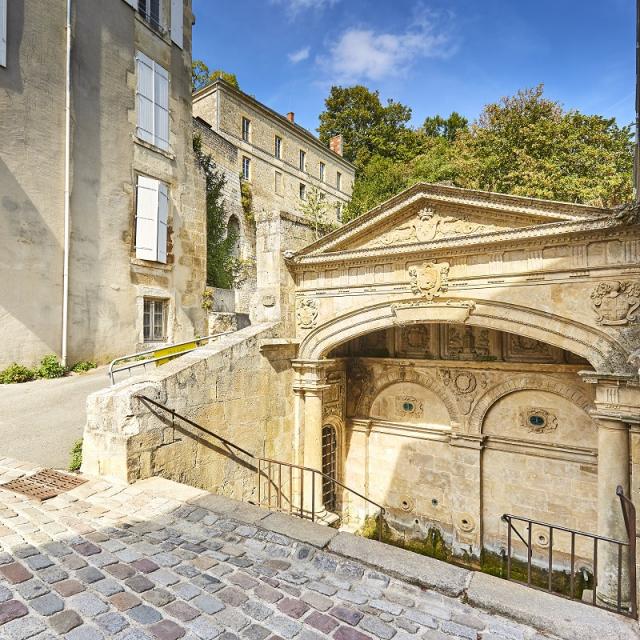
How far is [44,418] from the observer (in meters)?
6.56

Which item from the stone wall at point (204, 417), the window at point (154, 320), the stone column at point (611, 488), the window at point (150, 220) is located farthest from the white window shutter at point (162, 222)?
the stone column at point (611, 488)

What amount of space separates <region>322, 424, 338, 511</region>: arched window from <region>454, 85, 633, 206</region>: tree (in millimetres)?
10080

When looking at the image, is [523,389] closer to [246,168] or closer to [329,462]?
[329,462]

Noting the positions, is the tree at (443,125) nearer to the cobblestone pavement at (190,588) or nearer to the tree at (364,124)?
the tree at (364,124)

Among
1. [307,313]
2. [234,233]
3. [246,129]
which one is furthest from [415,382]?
[246,129]

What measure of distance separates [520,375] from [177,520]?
272 inches

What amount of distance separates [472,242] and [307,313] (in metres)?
3.34

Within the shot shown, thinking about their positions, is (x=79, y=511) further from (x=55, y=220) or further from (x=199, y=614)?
(x=55, y=220)

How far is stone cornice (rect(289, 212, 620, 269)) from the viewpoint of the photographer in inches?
223

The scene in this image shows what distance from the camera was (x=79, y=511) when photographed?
4.16 m

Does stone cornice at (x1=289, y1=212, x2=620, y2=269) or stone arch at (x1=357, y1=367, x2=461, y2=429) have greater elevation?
stone cornice at (x1=289, y1=212, x2=620, y2=269)

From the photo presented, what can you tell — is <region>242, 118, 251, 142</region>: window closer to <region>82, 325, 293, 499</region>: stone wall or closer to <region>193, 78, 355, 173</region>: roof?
<region>193, 78, 355, 173</region>: roof

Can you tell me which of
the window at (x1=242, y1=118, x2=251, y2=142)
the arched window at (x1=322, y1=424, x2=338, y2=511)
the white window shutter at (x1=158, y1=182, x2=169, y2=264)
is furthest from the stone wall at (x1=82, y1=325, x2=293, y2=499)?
the window at (x1=242, y1=118, x2=251, y2=142)

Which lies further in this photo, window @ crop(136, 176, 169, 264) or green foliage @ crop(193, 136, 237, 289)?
green foliage @ crop(193, 136, 237, 289)
